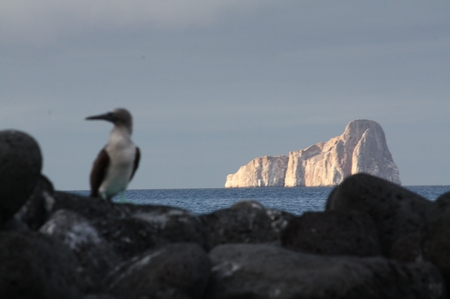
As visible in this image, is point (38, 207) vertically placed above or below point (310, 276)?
A: above

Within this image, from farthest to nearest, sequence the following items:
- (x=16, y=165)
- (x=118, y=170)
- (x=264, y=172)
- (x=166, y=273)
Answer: (x=264, y=172)
(x=118, y=170)
(x=16, y=165)
(x=166, y=273)

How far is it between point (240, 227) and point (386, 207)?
201 cm

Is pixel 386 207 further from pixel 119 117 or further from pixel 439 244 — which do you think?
pixel 119 117

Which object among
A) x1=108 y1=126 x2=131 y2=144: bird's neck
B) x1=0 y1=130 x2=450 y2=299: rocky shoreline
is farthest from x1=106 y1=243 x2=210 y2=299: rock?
x1=108 y1=126 x2=131 y2=144: bird's neck

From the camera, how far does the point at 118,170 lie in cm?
830

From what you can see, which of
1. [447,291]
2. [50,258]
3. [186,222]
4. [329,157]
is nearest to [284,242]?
[186,222]

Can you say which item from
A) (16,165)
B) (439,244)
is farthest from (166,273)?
(439,244)

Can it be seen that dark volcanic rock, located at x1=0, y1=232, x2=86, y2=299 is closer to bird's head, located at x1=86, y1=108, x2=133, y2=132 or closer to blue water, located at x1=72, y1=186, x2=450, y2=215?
bird's head, located at x1=86, y1=108, x2=133, y2=132

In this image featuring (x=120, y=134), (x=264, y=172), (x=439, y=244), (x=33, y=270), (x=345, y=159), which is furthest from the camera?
(x=264, y=172)

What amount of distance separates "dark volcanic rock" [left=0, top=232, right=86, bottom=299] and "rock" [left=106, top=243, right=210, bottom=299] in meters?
0.45

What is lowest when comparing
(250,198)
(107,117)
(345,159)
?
(250,198)

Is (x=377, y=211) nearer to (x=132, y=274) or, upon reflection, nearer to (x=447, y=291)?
(x=447, y=291)

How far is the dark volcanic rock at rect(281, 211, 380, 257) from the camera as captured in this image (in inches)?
301

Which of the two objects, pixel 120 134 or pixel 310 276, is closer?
pixel 310 276
